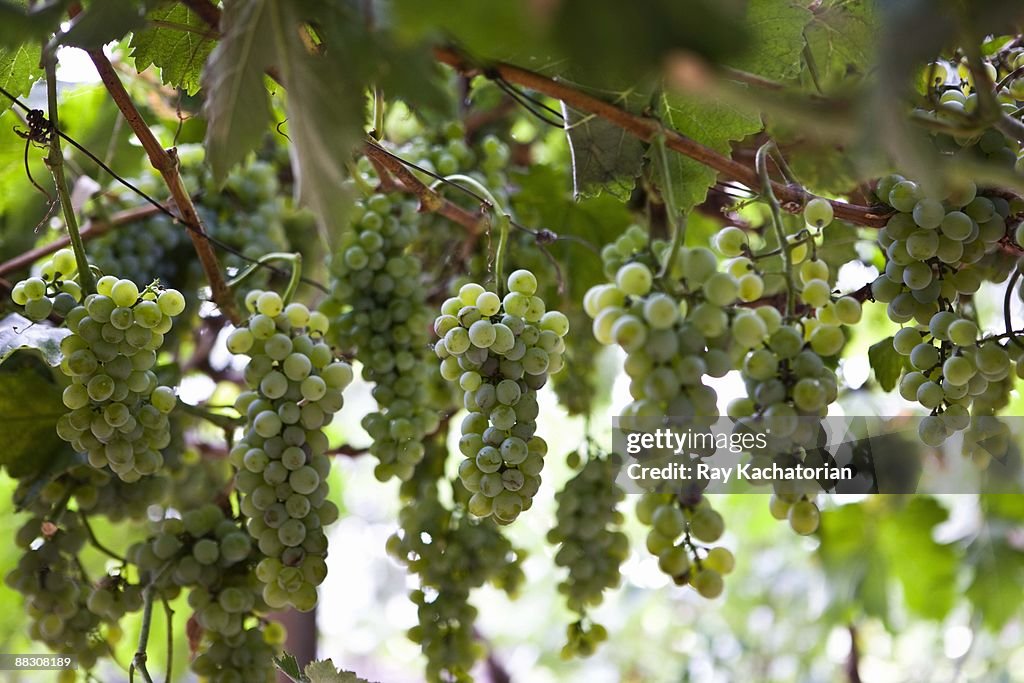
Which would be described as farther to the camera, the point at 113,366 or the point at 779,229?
the point at 113,366

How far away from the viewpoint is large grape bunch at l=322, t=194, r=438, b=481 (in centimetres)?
84

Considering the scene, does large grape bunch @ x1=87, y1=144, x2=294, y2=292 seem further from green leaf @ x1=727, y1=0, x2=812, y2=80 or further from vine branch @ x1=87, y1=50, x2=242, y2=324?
green leaf @ x1=727, y1=0, x2=812, y2=80

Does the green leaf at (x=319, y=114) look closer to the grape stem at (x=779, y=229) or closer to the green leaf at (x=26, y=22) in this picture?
the green leaf at (x=26, y=22)

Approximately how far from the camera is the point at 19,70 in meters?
0.74

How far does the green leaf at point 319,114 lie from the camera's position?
1.43 ft

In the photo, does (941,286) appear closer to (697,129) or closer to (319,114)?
(697,129)

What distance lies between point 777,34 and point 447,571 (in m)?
0.56

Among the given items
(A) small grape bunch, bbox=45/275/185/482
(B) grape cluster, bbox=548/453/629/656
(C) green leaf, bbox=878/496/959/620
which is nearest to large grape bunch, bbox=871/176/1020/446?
(B) grape cluster, bbox=548/453/629/656

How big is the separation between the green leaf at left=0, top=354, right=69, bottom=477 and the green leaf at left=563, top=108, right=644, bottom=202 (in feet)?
1.66

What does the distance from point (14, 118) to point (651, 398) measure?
0.75 metres

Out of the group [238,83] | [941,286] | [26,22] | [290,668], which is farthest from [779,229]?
[290,668]

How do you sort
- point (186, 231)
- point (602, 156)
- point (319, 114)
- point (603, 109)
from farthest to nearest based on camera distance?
point (186, 231) < point (602, 156) < point (603, 109) < point (319, 114)

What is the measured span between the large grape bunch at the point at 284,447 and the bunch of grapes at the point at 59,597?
0.20m

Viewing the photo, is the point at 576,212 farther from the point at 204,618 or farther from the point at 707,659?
the point at 707,659
